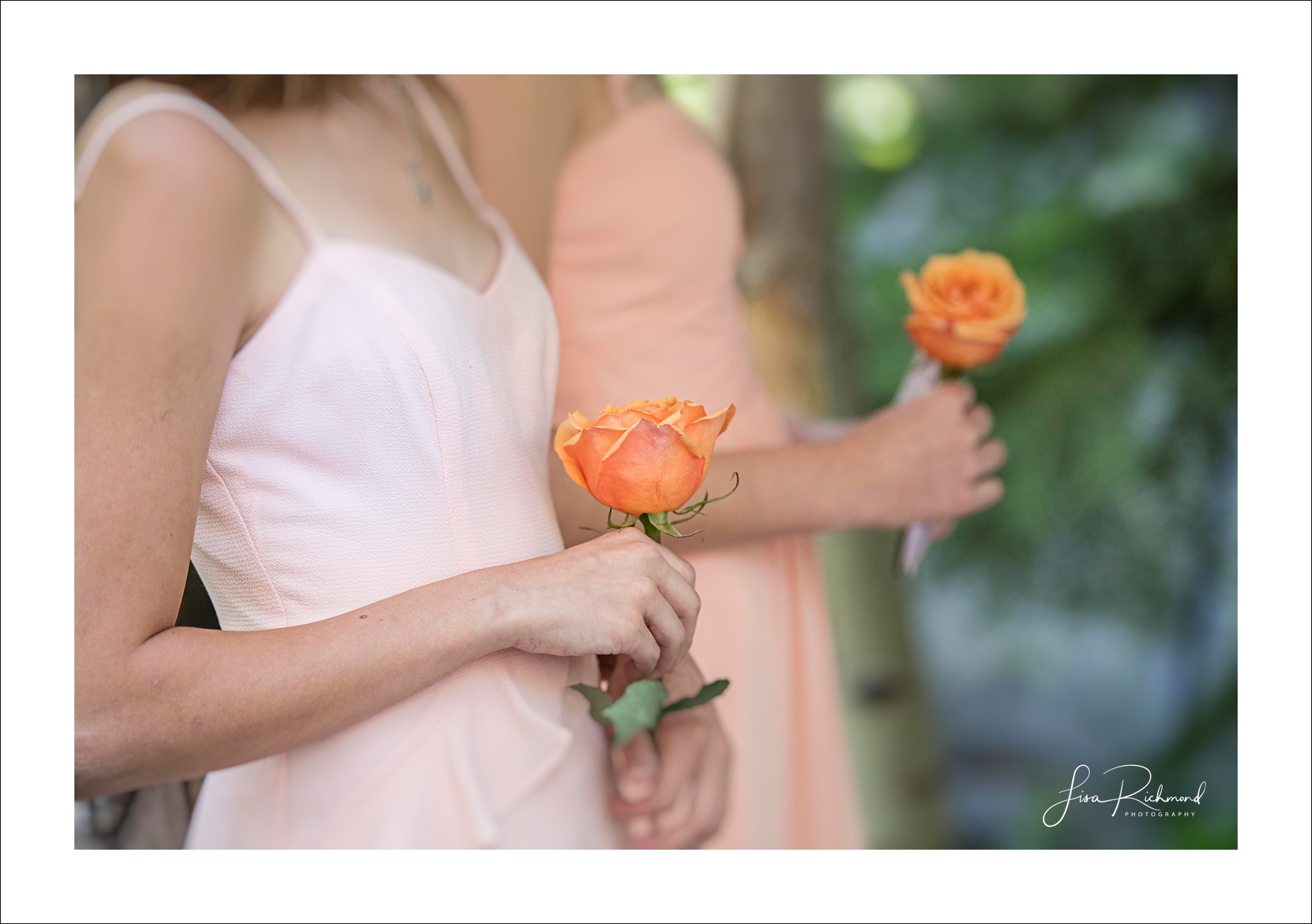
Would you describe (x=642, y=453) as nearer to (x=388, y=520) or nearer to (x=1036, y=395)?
(x=388, y=520)

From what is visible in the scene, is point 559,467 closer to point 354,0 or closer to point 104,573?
point 104,573

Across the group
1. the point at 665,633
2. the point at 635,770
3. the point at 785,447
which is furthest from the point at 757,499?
the point at 635,770

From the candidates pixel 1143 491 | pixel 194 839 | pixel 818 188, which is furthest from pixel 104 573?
pixel 1143 491

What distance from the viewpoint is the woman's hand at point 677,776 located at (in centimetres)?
86

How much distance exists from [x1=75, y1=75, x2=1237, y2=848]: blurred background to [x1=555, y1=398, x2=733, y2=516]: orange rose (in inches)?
8.2

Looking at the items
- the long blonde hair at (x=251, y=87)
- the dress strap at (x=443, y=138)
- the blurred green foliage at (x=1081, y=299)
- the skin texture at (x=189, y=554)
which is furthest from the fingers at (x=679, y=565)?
the long blonde hair at (x=251, y=87)

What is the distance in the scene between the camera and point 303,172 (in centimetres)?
79

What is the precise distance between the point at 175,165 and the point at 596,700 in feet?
1.80

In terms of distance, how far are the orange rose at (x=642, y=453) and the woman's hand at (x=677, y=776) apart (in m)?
Result: 0.18

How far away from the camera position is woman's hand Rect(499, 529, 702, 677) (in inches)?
30.6

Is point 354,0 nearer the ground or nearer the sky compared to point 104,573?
nearer the sky

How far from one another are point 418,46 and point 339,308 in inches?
12.3

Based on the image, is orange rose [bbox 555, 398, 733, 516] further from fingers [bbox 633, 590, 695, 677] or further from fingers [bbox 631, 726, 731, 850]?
fingers [bbox 631, 726, 731, 850]
